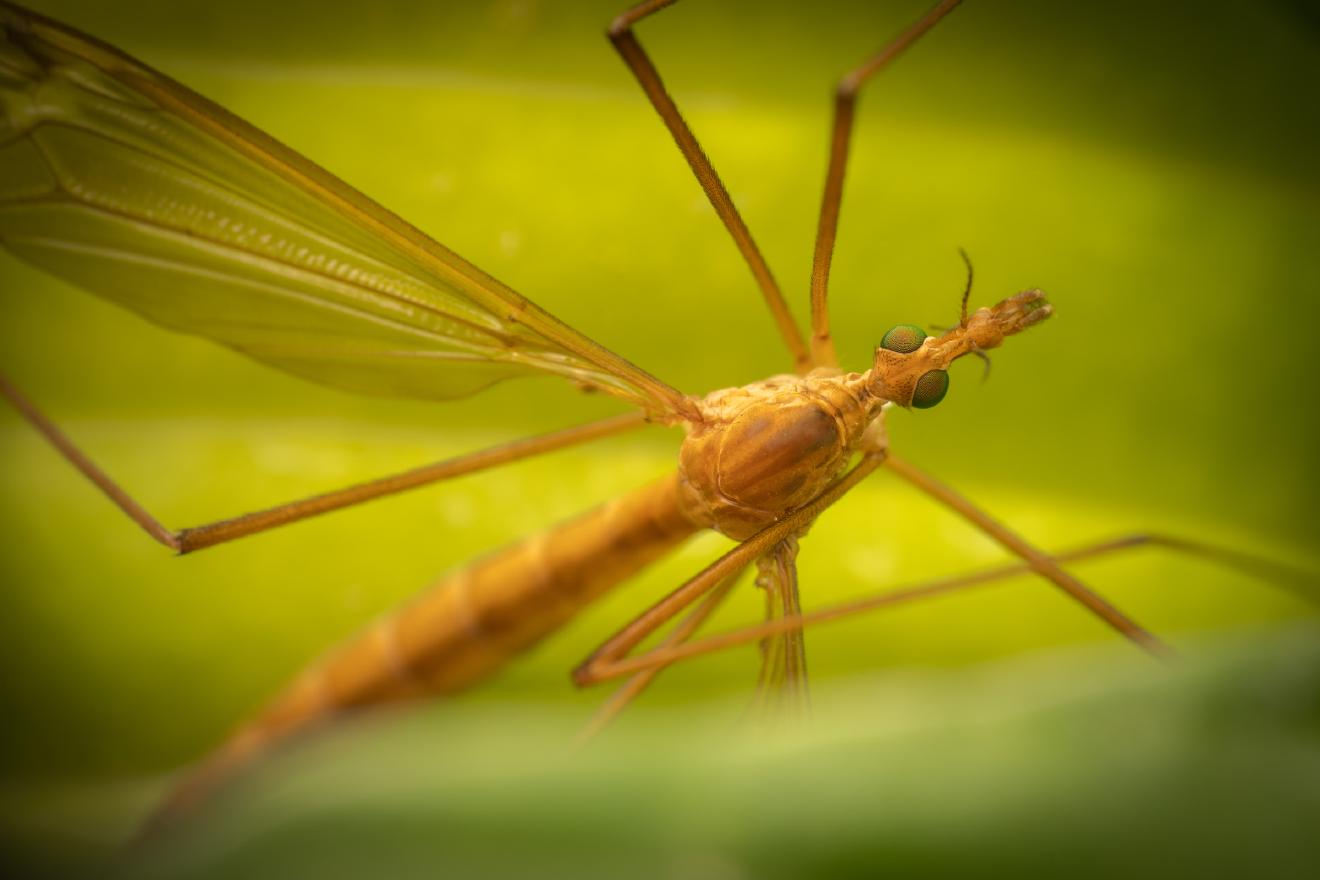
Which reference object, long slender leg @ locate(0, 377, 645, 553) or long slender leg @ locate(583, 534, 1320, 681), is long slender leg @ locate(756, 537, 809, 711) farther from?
long slender leg @ locate(0, 377, 645, 553)

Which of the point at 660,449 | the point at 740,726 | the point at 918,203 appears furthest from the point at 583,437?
the point at 740,726

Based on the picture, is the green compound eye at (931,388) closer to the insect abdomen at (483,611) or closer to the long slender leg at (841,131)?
the long slender leg at (841,131)

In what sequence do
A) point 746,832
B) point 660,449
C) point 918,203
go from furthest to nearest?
point 660,449, point 918,203, point 746,832

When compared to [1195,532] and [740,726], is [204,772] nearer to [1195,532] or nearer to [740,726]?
[740,726]

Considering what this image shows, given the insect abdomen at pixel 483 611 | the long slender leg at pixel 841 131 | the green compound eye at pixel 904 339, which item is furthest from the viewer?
the insect abdomen at pixel 483 611

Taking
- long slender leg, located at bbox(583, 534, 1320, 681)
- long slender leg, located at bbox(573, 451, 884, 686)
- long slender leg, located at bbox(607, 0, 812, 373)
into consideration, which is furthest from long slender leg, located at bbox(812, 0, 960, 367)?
long slender leg, located at bbox(583, 534, 1320, 681)

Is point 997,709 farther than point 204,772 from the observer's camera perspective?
No

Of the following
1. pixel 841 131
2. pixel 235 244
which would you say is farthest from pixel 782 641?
pixel 235 244

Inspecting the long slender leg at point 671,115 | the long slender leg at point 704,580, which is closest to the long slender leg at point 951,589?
the long slender leg at point 704,580
